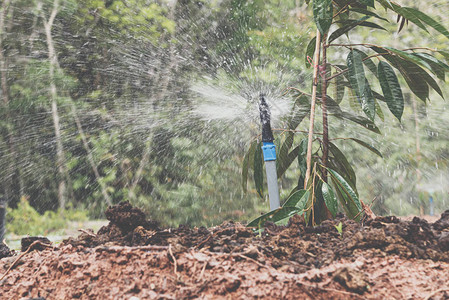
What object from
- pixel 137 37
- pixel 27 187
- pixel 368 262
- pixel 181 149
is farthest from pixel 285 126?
pixel 27 187

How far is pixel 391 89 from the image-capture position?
137 cm

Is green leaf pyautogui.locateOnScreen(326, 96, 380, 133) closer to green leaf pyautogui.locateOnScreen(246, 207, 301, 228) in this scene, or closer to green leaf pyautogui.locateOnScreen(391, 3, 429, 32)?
green leaf pyautogui.locateOnScreen(391, 3, 429, 32)

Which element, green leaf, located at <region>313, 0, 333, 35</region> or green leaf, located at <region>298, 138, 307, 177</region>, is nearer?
green leaf, located at <region>313, 0, 333, 35</region>

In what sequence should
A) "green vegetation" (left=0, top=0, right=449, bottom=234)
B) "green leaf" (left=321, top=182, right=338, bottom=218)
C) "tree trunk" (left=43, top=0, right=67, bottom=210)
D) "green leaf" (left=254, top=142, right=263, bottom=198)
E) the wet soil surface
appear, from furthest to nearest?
"tree trunk" (left=43, top=0, right=67, bottom=210) < "green vegetation" (left=0, top=0, right=449, bottom=234) < "green leaf" (left=254, top=142, right=263, bottom=198) < "green leaf" (left=321, top=182, right=338, bottom=218) < the wet soil surface

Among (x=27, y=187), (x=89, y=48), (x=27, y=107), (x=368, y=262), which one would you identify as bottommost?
(x=27, y=187)

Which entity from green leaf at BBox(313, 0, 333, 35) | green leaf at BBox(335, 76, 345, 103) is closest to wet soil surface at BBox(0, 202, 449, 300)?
green leaf at BBox(313, 0, 333, 35)

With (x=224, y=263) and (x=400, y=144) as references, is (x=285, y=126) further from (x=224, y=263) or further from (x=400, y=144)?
(x=400, y=144)

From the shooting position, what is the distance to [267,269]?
90 centimetres

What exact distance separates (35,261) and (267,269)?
0.72 m

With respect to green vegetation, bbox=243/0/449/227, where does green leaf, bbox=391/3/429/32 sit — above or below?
above

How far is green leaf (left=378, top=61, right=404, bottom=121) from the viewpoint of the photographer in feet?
4.37

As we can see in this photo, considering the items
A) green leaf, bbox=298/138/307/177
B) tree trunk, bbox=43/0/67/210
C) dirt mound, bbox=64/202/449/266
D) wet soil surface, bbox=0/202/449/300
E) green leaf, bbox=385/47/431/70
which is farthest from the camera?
tree trunk, bbox=43/0/67/210

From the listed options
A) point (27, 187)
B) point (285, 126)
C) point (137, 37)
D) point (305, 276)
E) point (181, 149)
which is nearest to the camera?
point (305, 276)

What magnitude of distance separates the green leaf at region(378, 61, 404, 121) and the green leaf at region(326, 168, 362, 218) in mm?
304
